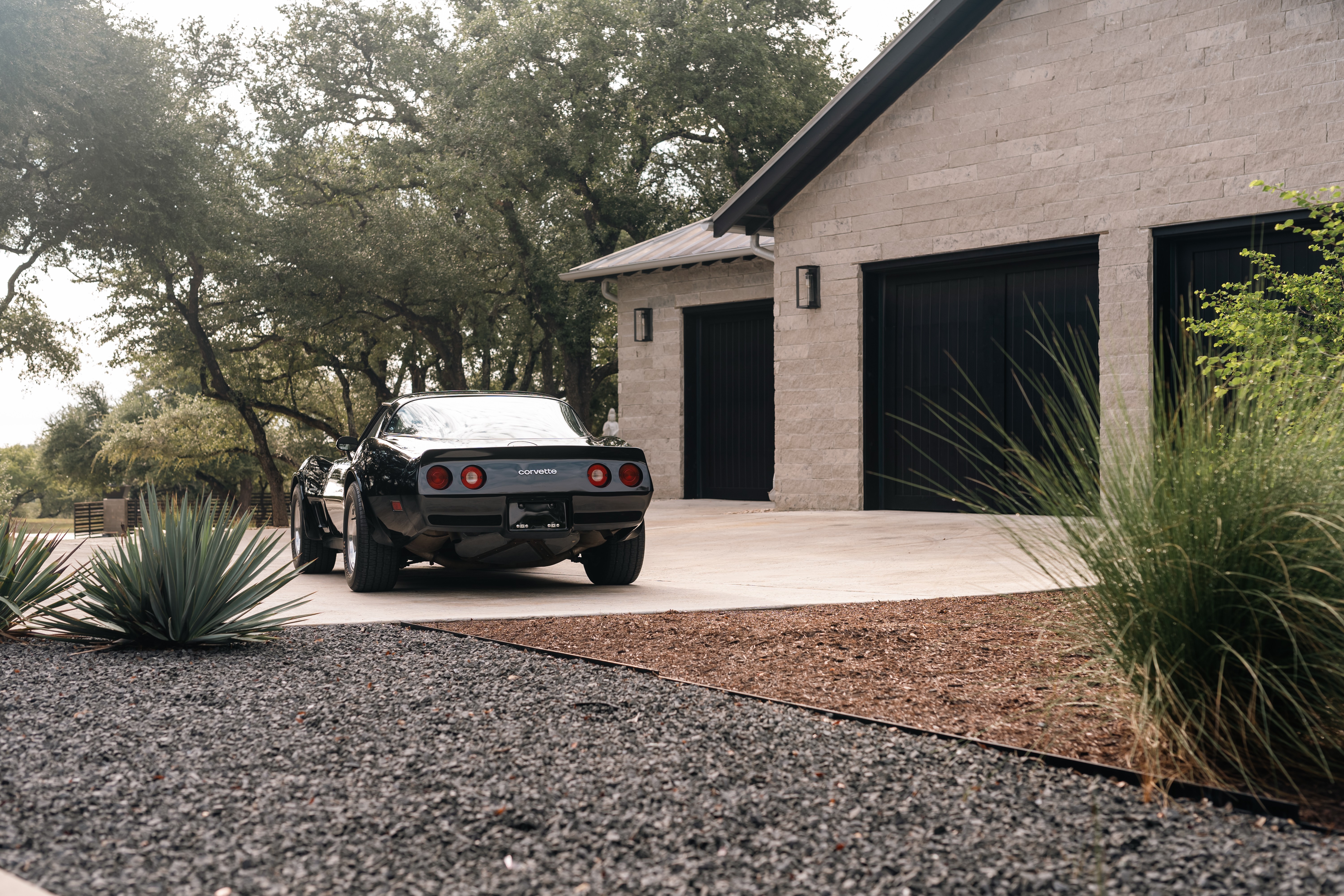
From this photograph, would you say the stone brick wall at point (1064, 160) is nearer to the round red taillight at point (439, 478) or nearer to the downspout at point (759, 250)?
the downspout at point (759, 250)

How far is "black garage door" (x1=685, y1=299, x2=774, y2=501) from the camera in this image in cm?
1608

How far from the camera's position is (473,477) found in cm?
671

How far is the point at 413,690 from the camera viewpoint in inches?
162

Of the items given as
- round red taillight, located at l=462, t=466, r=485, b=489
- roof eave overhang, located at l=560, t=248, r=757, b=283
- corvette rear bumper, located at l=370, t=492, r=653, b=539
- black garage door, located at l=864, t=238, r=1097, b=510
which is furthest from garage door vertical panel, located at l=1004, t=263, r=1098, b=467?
round red taillight, located at l=462, t=466, r=485, b=489

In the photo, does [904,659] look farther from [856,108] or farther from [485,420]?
[856,108]

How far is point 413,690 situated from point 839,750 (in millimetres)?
1647

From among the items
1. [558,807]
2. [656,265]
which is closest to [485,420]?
[558,807]

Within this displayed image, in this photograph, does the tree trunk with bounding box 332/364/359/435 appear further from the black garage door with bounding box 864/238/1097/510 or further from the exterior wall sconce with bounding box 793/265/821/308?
the black garage door with bounding box 864/238/1097/510

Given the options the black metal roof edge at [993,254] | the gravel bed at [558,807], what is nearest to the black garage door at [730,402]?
the black metal roof edge at [993,254]

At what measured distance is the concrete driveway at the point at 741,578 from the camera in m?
6.29

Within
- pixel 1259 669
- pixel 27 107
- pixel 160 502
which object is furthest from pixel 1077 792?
pixel 27 107

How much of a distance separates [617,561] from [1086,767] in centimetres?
463

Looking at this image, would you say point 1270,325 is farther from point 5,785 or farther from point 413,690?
point 5,785

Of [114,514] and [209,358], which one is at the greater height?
[209,358]
